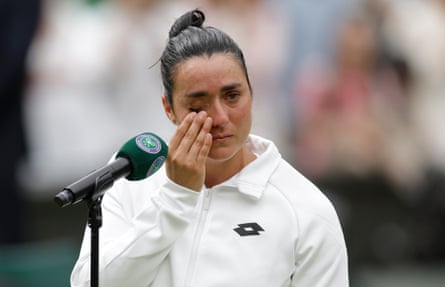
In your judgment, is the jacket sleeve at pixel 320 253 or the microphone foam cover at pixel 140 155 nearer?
the microphone foam cover at pixel 140 155

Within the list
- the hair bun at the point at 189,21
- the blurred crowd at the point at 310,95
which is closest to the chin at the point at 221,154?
the hair bun at the point at 189,21

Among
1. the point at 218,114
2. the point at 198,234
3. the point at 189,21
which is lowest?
the point at 198,234

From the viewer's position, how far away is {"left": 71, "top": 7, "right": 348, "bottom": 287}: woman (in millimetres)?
3812

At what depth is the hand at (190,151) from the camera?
374cm

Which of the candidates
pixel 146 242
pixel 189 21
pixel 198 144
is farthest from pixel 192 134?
pixel 189 21

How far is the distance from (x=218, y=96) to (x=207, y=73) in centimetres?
8

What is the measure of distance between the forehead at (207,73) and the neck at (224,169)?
0.28 m

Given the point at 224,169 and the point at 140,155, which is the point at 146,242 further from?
the point at 224,169

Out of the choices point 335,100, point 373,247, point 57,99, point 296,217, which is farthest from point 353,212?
point 296,217

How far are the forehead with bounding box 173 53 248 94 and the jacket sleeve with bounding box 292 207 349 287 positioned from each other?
1.60ft

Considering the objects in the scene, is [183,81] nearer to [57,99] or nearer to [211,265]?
[211,265]

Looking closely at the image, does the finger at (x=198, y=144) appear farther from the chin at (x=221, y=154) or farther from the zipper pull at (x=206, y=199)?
the zipper pull at (x=206, y=199)

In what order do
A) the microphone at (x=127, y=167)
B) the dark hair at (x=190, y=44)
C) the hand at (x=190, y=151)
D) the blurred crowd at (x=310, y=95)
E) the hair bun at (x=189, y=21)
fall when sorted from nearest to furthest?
the microphone at (x=127, y=167) < the hand at (x=190, y=151) < the dark hair at (x=190, y=44) < the hair bun at (x=189, y=21) < the blurred crowd at (x=310, y=95)

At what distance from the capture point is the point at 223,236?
13.1 ft
